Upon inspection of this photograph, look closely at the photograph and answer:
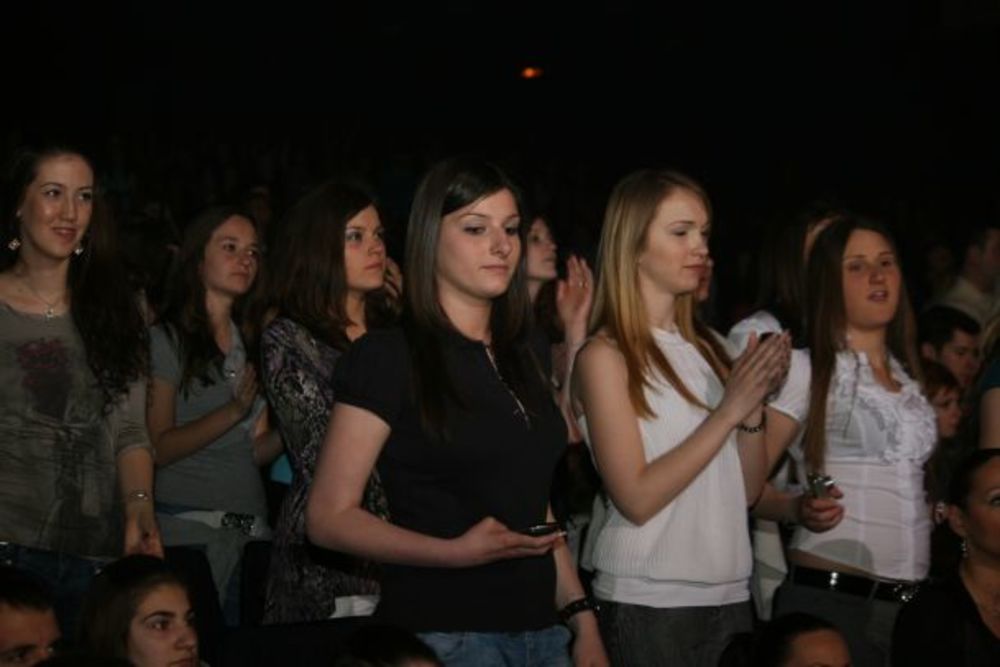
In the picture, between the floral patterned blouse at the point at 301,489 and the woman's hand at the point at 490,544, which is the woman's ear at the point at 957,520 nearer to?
the floral patterned blouse at the point at 301,489

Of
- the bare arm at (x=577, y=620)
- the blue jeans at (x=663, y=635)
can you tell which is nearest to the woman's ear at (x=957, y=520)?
the blue jeans at (x=663, y=635)

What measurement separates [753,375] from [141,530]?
57.8 inches

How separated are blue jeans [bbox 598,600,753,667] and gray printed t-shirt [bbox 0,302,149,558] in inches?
46.9

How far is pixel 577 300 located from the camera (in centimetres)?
462

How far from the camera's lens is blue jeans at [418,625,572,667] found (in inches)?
134

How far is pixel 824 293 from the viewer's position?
16.0ft

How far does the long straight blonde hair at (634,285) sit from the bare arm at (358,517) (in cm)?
72

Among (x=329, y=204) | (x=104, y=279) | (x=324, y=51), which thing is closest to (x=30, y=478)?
(x=104, y=279)

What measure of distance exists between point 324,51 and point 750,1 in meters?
3.29

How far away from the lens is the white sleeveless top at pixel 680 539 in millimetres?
3980

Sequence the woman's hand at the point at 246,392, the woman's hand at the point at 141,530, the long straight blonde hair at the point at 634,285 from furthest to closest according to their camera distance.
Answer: the woman's hand at the point at 246,392
the woman's hand at the point at 141,530
the long straight blonde hair at the point at 634,285

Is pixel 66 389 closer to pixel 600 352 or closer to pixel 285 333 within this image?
pixel 285 333

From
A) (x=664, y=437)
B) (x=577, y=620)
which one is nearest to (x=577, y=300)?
(x=664, y=437)

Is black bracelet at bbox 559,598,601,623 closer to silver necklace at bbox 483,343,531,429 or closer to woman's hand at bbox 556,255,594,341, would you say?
silver necklace at bbox 483,343,531,429
